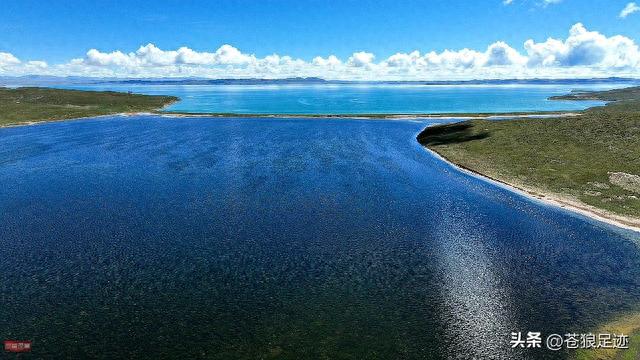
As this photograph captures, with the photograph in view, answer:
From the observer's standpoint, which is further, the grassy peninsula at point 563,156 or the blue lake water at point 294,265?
the grassy peninsula at point 563,156

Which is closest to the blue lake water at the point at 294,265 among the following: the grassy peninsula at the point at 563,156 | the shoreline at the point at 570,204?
the shoreline at the point at 570,204

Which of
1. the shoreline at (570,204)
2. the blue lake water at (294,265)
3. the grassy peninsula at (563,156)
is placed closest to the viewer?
the blue lake water at (294,265)

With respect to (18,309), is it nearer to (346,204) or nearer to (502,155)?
(346,204)

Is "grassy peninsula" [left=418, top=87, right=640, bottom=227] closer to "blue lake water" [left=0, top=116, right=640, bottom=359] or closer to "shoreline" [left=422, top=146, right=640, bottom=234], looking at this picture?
"shoreline" [left=422, top=146, right=640, bottom=234]

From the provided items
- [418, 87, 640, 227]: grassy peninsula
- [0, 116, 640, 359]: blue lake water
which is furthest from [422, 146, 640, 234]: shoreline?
[0, 116, 640, 359]: blue lake water

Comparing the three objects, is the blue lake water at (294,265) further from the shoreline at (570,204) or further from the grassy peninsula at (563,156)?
the grassy peninsula at (563,156)

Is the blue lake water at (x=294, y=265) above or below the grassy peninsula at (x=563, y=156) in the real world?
below

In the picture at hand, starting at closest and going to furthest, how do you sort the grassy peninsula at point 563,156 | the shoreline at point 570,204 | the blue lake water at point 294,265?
the blue lake water at point 294,265
the shoreline at point 570,204
the grassy peninsula at point 563,156
